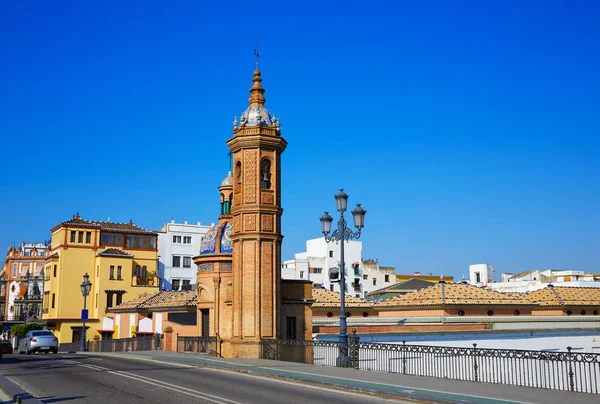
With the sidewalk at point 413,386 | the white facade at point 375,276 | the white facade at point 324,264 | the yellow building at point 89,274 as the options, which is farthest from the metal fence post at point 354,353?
the white facade at point 375,276

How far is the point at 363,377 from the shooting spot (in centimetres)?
1812

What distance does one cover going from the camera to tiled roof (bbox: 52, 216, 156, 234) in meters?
66.5

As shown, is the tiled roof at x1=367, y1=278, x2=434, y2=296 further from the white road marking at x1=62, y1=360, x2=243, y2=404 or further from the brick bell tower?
the white road marking at x1=62, y1=360, x2=243, y2=404

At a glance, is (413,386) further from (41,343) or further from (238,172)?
(41,343)

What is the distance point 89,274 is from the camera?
65875mm

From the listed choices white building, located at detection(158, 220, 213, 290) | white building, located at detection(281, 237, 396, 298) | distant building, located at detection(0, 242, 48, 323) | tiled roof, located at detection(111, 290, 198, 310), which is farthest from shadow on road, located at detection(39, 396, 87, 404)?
distant building, located at detection(0, 242, 48, 323)

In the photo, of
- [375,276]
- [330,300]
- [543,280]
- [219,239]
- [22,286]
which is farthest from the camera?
[22,286]

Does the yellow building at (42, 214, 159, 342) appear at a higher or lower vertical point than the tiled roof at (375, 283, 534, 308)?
higher

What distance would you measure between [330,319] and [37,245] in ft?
305

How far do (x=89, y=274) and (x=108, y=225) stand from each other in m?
6.40

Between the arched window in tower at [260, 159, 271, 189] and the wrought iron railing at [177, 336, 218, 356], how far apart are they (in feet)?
23.0

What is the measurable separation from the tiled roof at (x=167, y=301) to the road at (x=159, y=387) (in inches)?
602

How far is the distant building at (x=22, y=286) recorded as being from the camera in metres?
95.8

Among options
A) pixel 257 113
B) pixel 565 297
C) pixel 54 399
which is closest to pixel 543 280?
pixel 565 297
